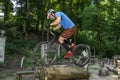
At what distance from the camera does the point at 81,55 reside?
Answer: 8703 mm

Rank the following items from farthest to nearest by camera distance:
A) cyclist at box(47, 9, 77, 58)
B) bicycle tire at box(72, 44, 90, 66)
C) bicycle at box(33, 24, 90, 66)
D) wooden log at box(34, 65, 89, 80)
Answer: bicycle tire at box(72, 44, 90, 66) < bicycle at box(33, 24, 90, 66) < cyclist at box(47, 9, 77, 58) < wooden log at box(34, 65, 89, 80)

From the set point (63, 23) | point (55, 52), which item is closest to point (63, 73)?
point (55, 52)

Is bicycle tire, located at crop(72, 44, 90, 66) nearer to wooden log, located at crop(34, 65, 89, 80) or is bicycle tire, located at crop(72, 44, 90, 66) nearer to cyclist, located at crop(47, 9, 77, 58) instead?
cyclist, located at crop(47, 9, 77, 58)

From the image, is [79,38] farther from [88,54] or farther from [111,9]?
[88,54]

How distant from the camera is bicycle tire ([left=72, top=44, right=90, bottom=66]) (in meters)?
8.69

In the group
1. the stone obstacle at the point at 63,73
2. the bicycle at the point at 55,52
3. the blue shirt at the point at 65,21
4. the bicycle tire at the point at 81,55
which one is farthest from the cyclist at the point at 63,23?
the stone obstacle at the point at 63,73

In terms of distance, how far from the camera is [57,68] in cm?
764

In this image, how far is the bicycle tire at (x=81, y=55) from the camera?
869cm

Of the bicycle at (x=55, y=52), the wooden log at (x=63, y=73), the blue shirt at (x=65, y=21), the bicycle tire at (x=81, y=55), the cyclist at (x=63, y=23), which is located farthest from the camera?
the bicycle tire at (x=81, y=55)

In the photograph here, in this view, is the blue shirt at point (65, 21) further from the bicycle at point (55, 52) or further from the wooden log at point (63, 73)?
the wooden log at point (63, 73)

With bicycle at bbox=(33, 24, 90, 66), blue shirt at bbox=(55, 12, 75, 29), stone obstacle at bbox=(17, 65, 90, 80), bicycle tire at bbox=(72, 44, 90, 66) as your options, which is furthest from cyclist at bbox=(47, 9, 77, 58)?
stone obstacle at bbox=(17, 65, 90, 80)

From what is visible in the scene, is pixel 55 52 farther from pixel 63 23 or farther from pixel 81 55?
pixel 63 23

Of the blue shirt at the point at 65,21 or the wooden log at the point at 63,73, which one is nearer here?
the wooden log at the point at 63,73

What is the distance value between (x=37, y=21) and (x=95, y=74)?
65.3 ft
